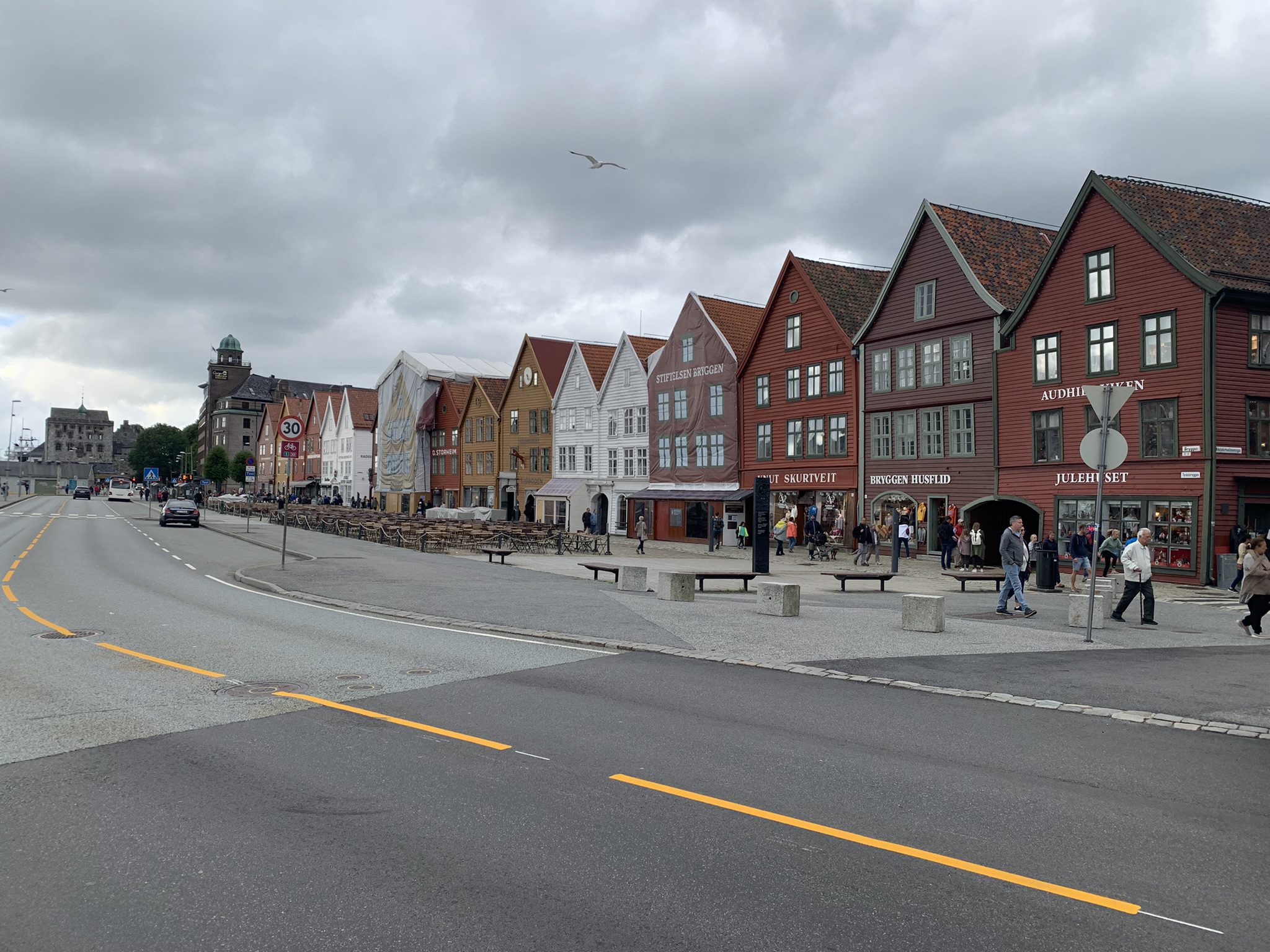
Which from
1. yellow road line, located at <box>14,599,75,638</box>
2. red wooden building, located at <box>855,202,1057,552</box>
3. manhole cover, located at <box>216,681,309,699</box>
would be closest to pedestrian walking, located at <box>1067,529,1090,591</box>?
red wooden building, located at <box>855,202,1057,552</box>

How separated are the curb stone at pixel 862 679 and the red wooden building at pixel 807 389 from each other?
26394 mm

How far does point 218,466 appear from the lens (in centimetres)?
14225

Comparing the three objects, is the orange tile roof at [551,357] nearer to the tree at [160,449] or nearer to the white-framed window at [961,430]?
the white-framed window at [961,430]

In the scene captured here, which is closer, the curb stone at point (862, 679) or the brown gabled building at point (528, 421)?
the curb stone at point (862, 679)

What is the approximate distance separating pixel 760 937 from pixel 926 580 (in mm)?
24561

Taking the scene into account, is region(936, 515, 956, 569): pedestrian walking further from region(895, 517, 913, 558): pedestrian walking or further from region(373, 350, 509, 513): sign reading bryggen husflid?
region(373, 350, 509, 513): sign reading bryggen husflid

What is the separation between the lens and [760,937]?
4.37 m

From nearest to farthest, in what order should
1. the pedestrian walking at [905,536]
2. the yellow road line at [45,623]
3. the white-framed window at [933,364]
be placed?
the yellow road line at [45,623] < the pedestrian walking at [905,536] < the white-framed window at [933,364]

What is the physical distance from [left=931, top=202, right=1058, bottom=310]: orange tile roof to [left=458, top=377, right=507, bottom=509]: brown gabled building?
3828cm

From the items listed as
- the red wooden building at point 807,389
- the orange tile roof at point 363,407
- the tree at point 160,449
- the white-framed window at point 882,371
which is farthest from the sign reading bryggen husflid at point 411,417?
the tree at point 160,449

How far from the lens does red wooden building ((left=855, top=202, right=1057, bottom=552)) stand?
113 ft

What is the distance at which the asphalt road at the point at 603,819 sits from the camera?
4.54m

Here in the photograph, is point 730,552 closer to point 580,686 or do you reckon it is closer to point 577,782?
point 580,686

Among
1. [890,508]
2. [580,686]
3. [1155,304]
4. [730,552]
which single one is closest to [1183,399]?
[1155,304]
